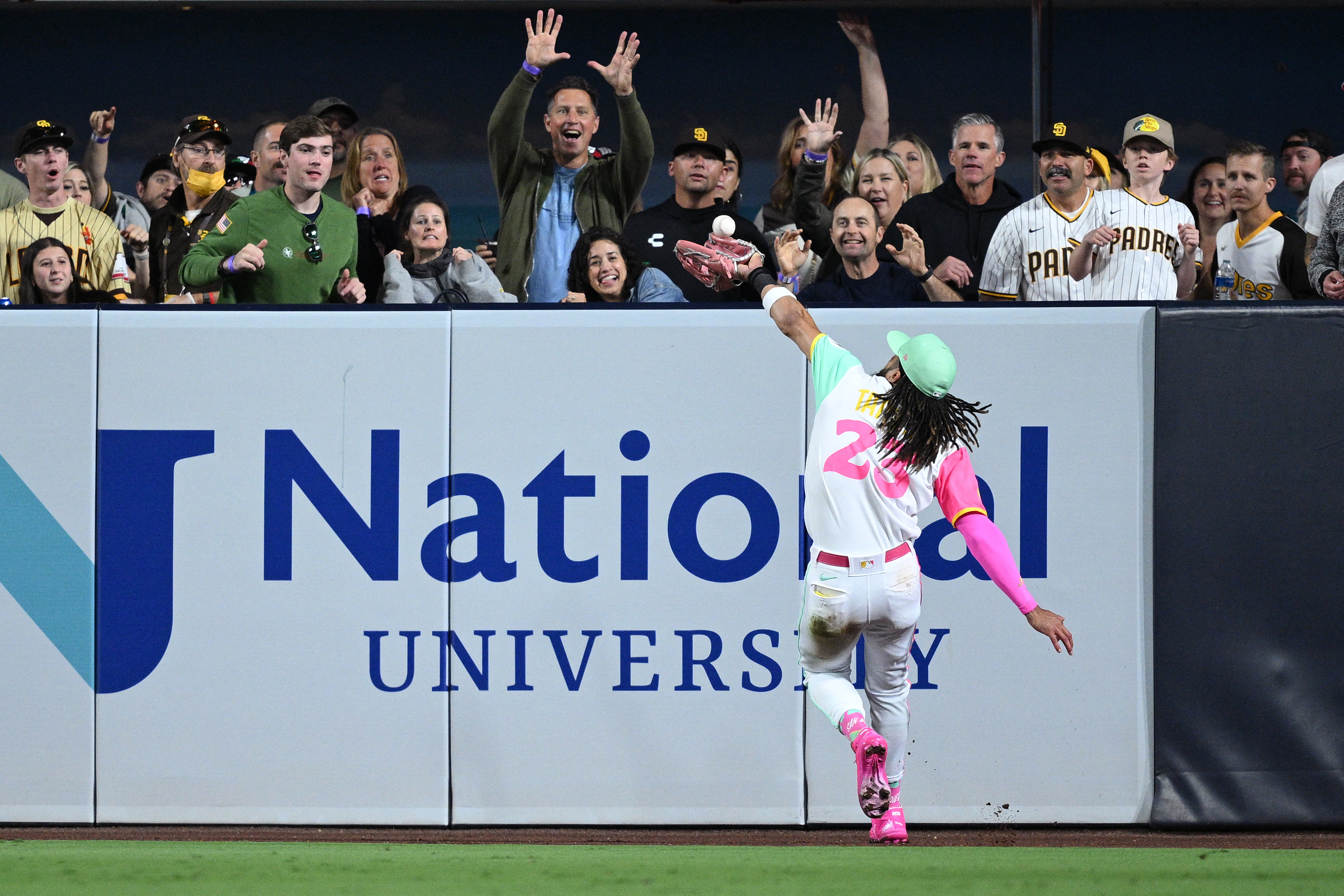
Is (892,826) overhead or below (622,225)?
below

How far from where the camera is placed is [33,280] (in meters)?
6.45

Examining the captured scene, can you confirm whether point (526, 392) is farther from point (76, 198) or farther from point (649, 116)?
point (649, 116)

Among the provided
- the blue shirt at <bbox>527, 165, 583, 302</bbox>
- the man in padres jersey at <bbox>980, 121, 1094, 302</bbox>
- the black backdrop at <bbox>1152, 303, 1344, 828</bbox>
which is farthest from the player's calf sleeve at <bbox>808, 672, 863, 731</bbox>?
the blue shirt at <bbox>527, 165, 583, 302</bbox>

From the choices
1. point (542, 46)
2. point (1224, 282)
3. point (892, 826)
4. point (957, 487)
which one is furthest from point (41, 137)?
point (1224, 282)

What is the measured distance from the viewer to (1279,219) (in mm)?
7172

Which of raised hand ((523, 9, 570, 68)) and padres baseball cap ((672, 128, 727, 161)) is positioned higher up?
raised hand ((523, 9, 570, 68))

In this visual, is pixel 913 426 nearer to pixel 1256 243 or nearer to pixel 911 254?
pixel 911 254

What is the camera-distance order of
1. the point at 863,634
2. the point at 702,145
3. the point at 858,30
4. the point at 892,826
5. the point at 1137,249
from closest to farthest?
the point at 863,634 < the point at 892,826 < the point at 1137,249 < the point at 702,145 < the point at 858,30

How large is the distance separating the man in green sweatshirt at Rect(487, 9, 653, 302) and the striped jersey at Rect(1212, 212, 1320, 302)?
2.98m

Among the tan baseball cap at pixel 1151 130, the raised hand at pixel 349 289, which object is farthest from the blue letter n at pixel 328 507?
the tan baseball cap at pixel 1151 130

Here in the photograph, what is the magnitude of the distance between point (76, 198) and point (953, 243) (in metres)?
4.43

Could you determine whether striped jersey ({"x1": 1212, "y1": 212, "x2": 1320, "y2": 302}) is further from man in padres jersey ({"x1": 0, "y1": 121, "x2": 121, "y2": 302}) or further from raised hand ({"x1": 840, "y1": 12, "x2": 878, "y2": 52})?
man in padres jersey ({"x1": 0, "y1": 121, "x2": 121, "y2": 302})

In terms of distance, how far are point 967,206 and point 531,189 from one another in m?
2.15

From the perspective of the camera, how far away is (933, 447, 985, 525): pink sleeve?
5.20 meters
